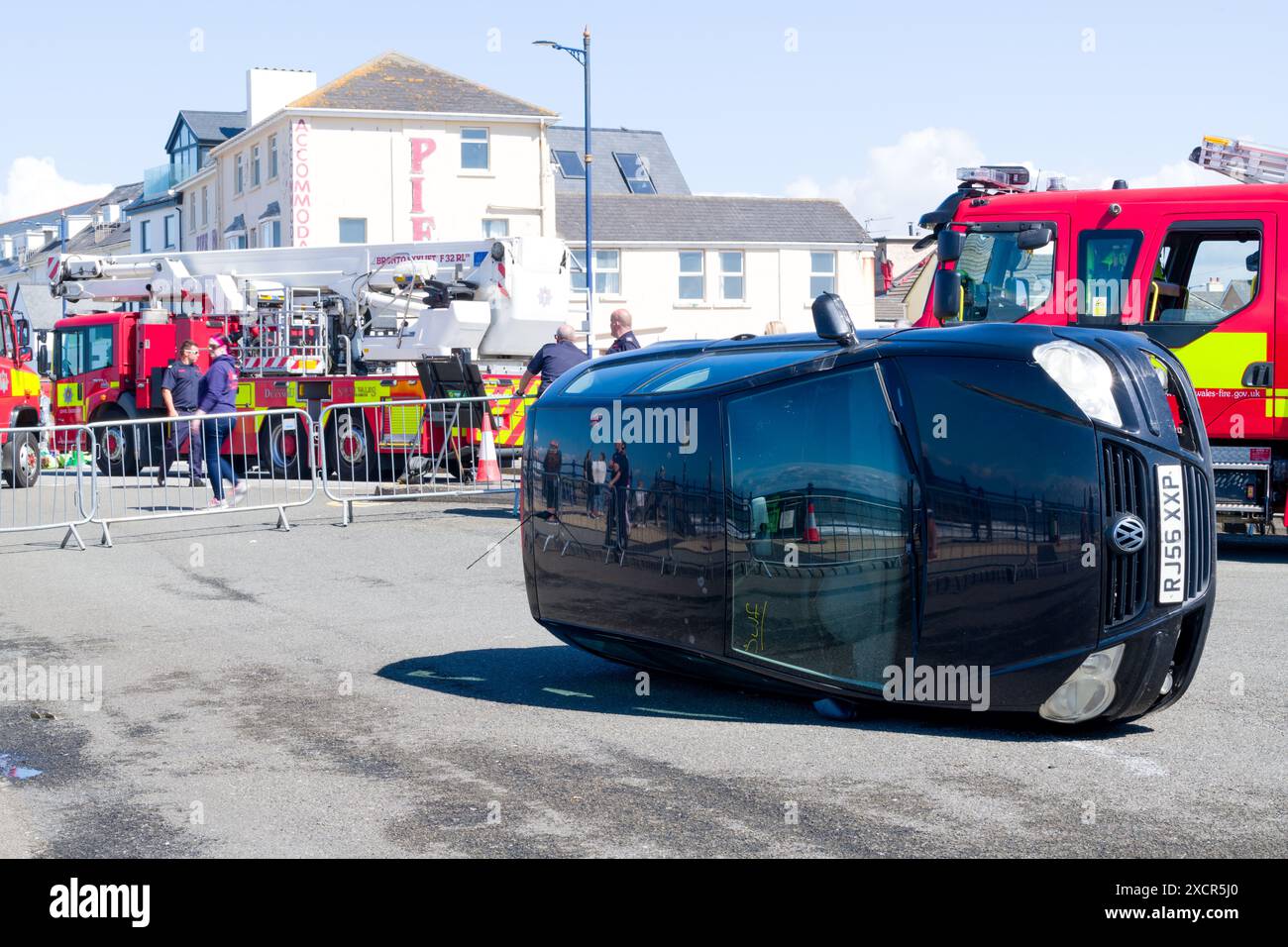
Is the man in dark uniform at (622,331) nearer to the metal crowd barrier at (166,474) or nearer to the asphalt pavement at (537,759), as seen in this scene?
the metal crowd barrier at (166,474)

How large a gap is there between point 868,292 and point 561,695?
163 ft

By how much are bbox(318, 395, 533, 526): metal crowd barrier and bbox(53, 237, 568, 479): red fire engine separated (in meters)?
0.06

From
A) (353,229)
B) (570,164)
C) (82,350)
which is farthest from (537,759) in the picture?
(570,164)

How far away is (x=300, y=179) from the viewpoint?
51.0m

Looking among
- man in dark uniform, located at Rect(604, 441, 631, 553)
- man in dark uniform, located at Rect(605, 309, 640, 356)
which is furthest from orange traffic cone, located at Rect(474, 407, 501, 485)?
man in dark uniform, located at Rect(604, 441, 631, 553)

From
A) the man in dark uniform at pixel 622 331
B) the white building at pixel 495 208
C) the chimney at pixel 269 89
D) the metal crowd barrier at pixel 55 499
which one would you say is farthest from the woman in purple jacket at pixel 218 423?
the chimney at pixel 269 89

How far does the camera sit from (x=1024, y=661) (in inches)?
229

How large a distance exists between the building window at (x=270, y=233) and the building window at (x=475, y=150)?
668 cm

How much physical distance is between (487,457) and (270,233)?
37471mm

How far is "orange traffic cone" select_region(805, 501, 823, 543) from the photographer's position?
6180mm

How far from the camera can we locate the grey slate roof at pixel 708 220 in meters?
53.6

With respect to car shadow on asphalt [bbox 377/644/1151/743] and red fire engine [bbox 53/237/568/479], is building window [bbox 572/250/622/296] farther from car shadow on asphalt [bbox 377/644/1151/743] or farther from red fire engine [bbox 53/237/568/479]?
car shadow on asphalt [bbox 377/644/1151/743]
